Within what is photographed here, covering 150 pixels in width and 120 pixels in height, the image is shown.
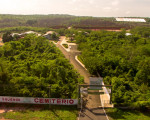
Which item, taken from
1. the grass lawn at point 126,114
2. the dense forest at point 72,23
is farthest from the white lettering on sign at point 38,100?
the dense forest at point 72,23

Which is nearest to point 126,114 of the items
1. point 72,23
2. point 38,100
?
point 38,100

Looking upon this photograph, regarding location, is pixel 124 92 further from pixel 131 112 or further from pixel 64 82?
pixel 64 82

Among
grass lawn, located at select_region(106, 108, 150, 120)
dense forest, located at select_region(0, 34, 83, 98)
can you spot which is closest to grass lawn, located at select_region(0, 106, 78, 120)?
dense forest, located at select_region(0, 34, 83, 98)

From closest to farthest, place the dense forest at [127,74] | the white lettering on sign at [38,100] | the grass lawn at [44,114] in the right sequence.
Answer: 1. the grass lawn at [44,114]
2. the white lettering on sign at [38,100]
3. the dense forest at [127,74]

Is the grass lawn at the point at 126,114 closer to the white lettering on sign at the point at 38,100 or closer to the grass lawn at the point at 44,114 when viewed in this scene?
the grass lawn at the point at 44,114

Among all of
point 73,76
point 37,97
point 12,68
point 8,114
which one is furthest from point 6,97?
point 73,76

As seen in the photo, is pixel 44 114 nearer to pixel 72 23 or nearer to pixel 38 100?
pixel 38 100

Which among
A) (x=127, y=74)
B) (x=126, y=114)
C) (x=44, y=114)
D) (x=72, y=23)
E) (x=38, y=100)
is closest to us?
(x=44, y=114)
